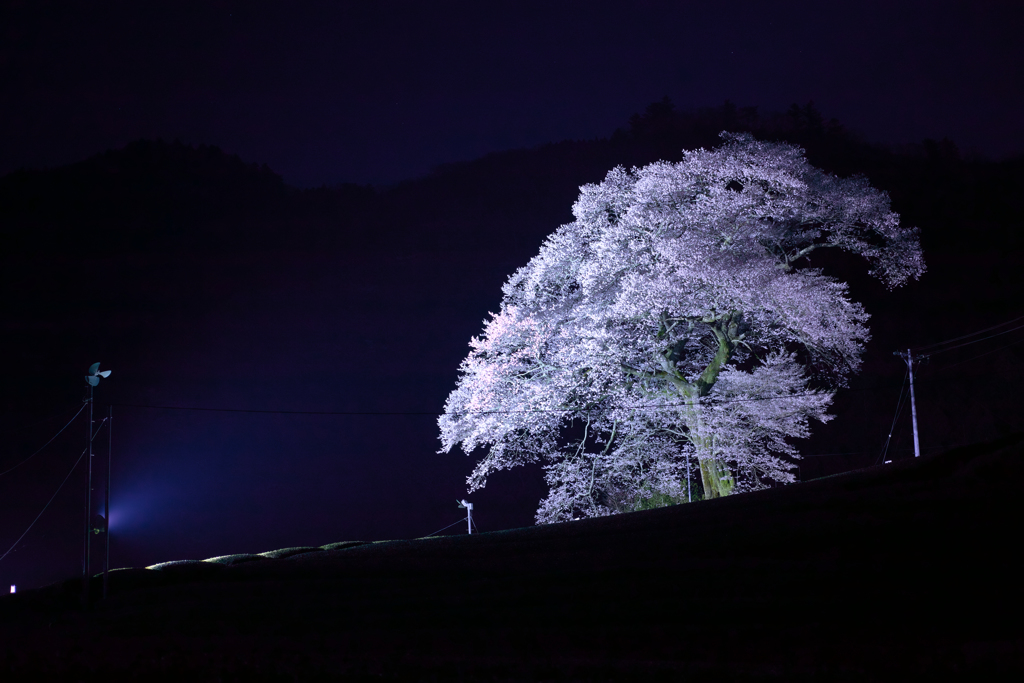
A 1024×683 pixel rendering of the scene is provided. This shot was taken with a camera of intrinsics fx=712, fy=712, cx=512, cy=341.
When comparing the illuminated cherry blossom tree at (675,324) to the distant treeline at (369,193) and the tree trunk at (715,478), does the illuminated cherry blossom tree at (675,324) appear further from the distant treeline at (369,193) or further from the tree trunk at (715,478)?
the distant treeline at (369,193)

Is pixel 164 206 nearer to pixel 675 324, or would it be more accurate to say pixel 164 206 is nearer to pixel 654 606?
pixel 675 324

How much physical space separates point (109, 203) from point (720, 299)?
4033cm

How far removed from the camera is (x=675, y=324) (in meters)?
15.1

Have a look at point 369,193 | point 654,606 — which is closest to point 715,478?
point 654,606

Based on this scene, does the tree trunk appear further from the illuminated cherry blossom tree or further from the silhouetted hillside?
the silhouetted hillside

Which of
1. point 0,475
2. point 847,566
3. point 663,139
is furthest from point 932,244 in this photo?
point 0,475

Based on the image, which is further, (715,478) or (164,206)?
(164,206)

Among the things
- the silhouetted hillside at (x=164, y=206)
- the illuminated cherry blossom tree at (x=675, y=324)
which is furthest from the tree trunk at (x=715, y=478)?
the silhouetted hillside at (x=164, y=206)

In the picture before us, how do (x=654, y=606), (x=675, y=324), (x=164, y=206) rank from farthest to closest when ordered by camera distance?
1. (x=164, y=206)
2. (x=675, y=324)
3. (x=654, y=606)

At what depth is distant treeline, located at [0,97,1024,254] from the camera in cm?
3869

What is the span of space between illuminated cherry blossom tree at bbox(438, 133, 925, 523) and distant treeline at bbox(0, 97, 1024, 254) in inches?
984

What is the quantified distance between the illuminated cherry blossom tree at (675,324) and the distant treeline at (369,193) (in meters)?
25.0

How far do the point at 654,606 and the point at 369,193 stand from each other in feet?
138

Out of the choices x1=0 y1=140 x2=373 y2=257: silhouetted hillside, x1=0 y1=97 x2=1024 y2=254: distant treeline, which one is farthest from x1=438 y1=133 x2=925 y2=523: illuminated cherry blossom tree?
x1=0 y1=140 x2=373 y2=257: silhouetted hillside
